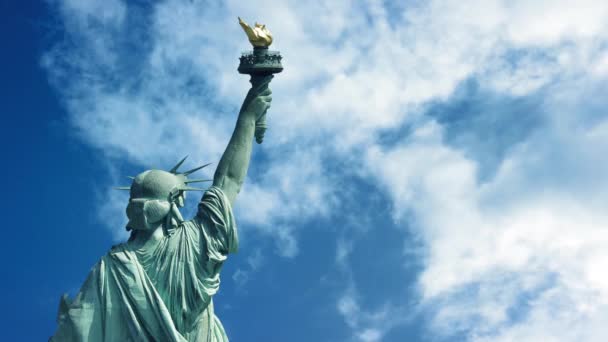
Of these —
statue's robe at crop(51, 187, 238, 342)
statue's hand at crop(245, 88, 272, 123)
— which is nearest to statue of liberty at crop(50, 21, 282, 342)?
statue's robe at crop(51, 187, 238, 342)

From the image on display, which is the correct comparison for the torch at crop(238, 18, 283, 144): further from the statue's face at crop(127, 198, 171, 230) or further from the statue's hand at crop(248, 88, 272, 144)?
the statue's face at crop(127, 198, 171, 230)

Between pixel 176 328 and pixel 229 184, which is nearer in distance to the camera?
pixel 176 328

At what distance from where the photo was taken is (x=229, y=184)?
55.9 feet

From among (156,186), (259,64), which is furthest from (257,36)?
(156,186)

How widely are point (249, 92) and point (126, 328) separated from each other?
5.41m

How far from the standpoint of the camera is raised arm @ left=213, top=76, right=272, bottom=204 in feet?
56.0

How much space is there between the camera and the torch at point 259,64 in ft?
58.3

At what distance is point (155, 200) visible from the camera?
53.9ft

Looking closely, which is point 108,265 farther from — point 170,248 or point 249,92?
point 249,92

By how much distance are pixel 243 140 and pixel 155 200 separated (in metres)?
2.18

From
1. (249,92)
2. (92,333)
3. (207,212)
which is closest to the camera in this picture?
(92,333)

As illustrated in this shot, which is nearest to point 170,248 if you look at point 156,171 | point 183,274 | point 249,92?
point 183,274

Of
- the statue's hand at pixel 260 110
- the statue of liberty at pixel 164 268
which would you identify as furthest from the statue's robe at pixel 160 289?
the statue's hand at pixel 260 110

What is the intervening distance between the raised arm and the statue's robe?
18.4 inches
